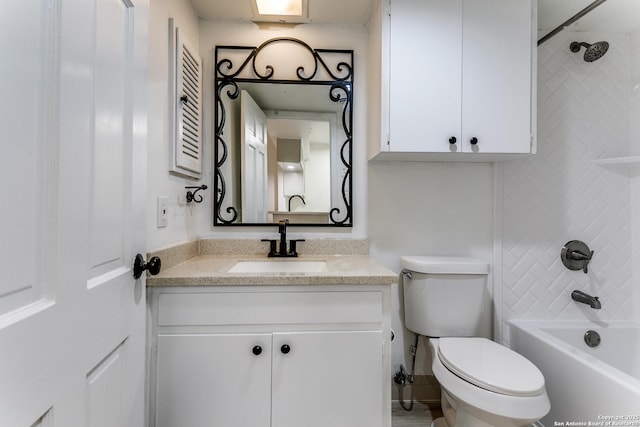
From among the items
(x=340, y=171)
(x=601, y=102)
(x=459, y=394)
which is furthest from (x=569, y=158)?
(x=459, y=394)

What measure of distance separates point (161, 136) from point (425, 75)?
1.21 meters

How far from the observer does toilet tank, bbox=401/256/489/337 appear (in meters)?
1.43

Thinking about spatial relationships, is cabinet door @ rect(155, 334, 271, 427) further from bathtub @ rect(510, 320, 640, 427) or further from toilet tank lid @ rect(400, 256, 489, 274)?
bathtub @ rect(510, 320, 640, 427)

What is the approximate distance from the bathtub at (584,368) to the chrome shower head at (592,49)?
1503 millimetres

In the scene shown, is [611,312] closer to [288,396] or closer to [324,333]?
[324,333]

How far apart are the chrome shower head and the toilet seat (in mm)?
1688

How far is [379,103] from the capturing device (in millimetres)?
1373

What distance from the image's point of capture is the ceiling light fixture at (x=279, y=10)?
1448 millimetres

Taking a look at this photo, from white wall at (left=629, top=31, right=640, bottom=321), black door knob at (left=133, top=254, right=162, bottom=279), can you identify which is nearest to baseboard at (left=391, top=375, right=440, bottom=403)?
white wall at (left=629, top=31, right=640, bottom=321)

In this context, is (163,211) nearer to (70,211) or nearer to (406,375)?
(70,211)

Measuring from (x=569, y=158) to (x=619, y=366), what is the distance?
1159 millimetres

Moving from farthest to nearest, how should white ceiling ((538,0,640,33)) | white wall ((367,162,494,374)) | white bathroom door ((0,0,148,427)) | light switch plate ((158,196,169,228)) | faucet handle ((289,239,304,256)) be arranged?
white wall ((367,162,494,374)) < faucet handle ((289,239,304,256)) < white ceiling ((538,0,640,33)) < light switch plate ((158,196,169,228)) < white bathroom door ((0,0,148,427))

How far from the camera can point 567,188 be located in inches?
64.3

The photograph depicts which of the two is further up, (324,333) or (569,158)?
(569,158)
